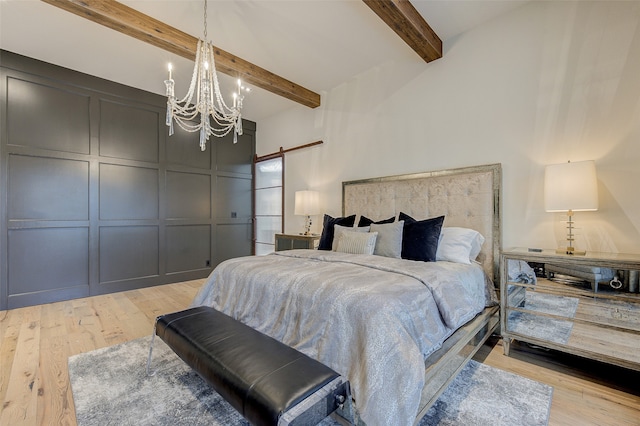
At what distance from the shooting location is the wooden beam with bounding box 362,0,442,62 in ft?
7.72

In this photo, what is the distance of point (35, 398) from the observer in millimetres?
1752

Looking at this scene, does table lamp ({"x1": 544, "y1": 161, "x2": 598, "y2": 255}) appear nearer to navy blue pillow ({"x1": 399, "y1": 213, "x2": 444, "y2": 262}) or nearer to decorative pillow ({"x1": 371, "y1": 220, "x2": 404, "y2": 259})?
navy blue pillow ({"x1": 399, "y1": 213, "x2": 444, "y2": 262})

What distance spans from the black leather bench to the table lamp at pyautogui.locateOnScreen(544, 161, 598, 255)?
6.98 ft

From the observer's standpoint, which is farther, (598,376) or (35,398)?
(598,376)

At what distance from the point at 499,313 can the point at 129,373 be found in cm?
305

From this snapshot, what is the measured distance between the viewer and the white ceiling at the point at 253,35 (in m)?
2.62

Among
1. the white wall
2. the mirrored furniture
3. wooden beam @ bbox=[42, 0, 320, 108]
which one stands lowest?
the mirrored furniture

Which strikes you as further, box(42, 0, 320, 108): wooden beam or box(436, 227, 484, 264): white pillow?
box(436, 227, 484, 264): white pillow

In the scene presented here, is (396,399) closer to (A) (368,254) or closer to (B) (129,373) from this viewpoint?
(A) (368,254)

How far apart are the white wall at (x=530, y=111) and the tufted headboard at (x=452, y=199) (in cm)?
11

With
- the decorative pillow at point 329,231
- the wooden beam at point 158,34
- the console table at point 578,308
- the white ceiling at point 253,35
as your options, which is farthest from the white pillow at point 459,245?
the wooden beam at point 158,34

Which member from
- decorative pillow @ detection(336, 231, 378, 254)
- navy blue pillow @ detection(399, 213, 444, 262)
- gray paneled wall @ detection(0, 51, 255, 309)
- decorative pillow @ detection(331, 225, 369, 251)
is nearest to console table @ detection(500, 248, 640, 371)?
navy blue pillow @ detection(399, 213, 444, 262)

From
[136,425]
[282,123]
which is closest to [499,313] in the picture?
[136,425]

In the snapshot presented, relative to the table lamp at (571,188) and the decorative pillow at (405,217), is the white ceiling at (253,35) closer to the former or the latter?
the table lamp at (571,188)
